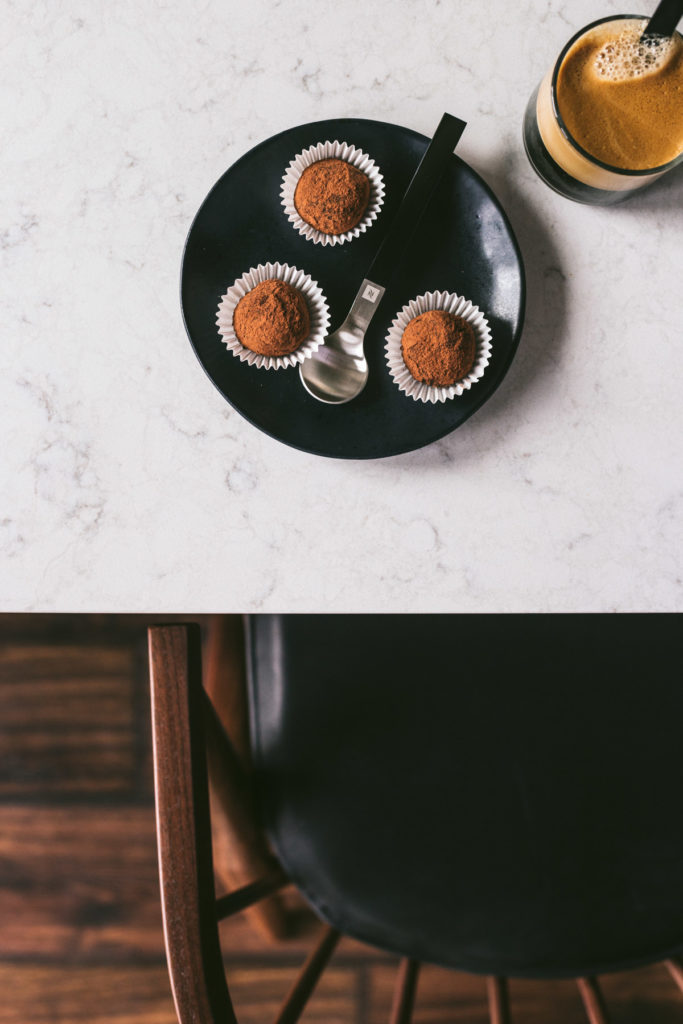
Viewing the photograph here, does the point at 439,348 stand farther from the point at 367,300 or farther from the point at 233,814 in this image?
the point at 233,814

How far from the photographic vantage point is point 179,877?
55 cm

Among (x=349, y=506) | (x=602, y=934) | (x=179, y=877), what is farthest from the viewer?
(x=602, y=934)

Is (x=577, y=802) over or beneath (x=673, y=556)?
beneath

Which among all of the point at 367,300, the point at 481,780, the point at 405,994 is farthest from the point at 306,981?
the point at 367,300

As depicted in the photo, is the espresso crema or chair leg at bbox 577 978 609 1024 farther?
chair leg at bbox 577 978 609 1024

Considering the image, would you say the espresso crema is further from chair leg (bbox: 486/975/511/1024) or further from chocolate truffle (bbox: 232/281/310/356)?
chair leg (bbox: 486/975/511/1024)

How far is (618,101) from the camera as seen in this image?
615mm

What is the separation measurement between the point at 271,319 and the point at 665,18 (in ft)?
1.27

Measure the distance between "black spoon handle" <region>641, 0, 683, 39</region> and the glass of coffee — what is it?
0.05 feet

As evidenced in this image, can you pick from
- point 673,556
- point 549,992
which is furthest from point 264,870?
point 549,992

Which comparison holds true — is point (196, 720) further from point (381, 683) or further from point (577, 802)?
point (577, 802)

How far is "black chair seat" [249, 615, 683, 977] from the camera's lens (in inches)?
32.7

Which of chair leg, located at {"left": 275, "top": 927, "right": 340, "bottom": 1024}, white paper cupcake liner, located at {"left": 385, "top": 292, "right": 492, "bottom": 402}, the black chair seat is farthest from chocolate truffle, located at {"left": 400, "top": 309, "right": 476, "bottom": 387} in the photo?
chair leg, located at {"left": 275, "top": 927, "right": 340, "bottom": 1024}

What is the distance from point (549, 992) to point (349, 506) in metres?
1.04
